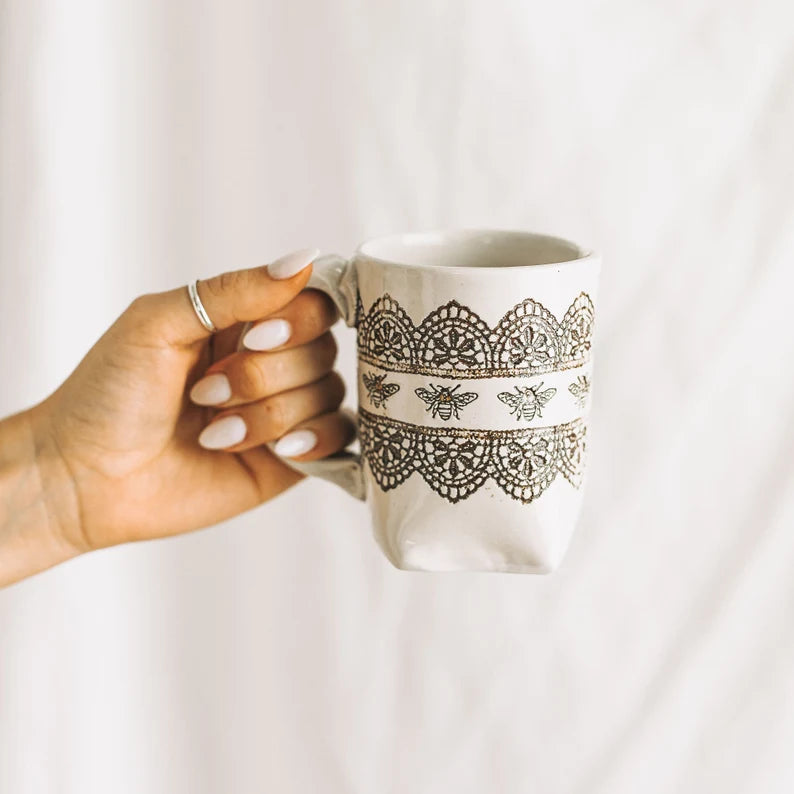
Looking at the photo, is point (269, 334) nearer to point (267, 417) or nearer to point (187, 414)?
point (267, 417)

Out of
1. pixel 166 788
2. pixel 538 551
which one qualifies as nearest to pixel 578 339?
pixel 538 551

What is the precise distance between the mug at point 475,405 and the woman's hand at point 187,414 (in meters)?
0.11

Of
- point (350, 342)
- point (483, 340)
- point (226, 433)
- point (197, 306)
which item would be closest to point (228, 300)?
point (197, 306)

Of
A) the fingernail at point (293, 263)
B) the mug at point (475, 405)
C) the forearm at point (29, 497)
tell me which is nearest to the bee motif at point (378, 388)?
the mug at point (475, 405)

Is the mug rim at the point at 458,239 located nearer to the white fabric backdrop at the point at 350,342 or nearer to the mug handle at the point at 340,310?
the mug handle at the point at 340,310

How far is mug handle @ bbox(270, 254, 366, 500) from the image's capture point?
91 cm

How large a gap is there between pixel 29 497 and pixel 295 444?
29cm

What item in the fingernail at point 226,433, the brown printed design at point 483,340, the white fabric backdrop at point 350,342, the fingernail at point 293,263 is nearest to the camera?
the brown printed design at point 483,340

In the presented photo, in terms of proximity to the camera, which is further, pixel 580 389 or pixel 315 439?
pixel 315 439

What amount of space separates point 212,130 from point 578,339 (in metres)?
0.63

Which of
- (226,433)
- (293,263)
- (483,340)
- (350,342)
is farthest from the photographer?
(350,342)

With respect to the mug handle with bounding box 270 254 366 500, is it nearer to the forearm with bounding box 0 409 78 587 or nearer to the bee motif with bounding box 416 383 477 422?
the bee motif with bounding box 416 383 477 422

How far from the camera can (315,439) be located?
1000mm

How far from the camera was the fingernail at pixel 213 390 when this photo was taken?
→ 989 mm
